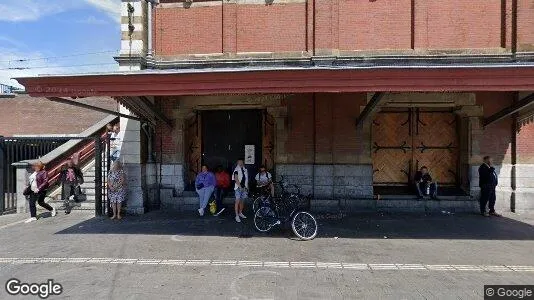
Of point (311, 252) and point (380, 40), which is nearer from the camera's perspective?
point (311, 252)

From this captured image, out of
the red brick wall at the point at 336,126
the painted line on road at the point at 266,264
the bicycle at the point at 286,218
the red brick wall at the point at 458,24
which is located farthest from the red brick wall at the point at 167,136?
the red brick wall at the point at 458,24

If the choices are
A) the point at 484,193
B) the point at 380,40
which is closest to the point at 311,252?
the point at 484,193

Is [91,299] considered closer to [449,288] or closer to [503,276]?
[449,288]

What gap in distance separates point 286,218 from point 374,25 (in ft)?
22.4

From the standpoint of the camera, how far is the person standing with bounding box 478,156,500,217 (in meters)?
9.88

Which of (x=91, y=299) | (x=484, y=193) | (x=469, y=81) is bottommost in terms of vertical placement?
(x=91, y=299)

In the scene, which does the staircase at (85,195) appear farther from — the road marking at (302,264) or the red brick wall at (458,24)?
the red brick wall at (458,24)

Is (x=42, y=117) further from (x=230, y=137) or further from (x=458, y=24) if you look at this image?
(x=458, y=24)

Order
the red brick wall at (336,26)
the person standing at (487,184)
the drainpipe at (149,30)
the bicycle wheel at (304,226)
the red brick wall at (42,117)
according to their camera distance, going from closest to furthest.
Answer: the bicycle wheel at (304,226), the person standing at (487,184), the red brick wall at (336,26), the drainpipe at (149,30), the red brick wall at (42,117)

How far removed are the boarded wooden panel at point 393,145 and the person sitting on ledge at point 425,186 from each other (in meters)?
0.77

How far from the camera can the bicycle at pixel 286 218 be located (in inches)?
305

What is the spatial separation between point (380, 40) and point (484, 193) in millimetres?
5482

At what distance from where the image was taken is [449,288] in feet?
16.9

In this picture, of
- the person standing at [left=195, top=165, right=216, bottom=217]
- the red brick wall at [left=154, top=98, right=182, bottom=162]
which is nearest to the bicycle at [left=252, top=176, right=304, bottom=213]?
the person standing at [left=195, top=165, right=216, bottom=217]
